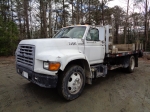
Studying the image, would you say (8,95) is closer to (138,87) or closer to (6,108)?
(6,108)

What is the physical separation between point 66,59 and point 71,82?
0.70 m

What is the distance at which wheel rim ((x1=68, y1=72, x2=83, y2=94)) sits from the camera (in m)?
3.21

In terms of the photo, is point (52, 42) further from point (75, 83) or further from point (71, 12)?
point (71, 12)

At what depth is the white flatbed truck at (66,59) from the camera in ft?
9.05

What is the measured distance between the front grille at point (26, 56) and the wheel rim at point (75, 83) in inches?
41.9

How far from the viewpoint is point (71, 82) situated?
321cm

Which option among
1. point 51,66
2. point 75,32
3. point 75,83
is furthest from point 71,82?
point 75,32

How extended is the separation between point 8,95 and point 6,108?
743mm

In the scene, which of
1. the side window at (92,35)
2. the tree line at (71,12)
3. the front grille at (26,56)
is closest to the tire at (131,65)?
the side window at (92,35)

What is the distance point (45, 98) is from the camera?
10.9 ft

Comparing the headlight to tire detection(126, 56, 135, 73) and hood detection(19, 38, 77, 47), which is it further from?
tire detection(126, 56, 135, 73)

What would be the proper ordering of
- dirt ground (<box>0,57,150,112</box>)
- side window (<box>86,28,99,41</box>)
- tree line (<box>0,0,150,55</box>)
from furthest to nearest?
1. tree line (<box>0,0,150,55</box>)
2. side window (<box>86,28,99,41</box>)
3. dirt ground (<box>0,57,150,112</box>)

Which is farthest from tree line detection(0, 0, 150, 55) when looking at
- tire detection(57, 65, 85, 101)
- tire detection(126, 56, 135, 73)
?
tire detection(57, 65, 85, 101)

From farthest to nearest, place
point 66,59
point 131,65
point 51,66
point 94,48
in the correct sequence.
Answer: point 131,65, point 94,48, point 66,59, point 51,66
